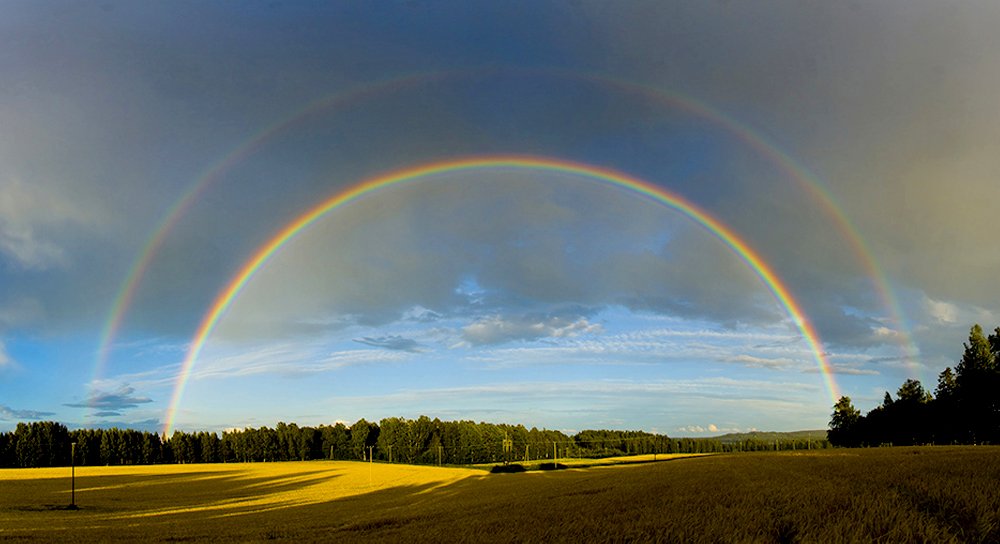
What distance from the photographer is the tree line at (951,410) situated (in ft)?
260

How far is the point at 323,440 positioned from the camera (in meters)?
192

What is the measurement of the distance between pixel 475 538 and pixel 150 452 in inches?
7291

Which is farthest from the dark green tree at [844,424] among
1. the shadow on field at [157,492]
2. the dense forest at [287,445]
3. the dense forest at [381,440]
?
the shadow on field at [157,492]

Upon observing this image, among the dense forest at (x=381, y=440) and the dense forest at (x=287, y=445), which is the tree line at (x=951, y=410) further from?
the dense forest at (x=287, y=445)

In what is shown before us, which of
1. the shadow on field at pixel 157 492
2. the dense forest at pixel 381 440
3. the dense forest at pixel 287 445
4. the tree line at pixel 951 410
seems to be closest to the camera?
the shadow on field at pixel 157 492

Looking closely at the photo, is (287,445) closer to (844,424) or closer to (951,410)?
(844,424)

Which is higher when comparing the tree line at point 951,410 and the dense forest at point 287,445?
the tree line at point 951,410

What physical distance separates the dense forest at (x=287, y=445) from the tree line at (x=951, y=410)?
183ft

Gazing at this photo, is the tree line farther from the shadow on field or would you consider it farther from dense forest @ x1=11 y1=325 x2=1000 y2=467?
the shadow on field

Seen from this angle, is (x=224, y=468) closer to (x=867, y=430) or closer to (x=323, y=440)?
(x=323, y=440)

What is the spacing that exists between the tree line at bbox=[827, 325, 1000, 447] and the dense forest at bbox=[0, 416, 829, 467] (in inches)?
2201

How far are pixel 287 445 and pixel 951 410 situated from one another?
15824 centimetres

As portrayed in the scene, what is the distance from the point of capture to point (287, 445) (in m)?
188

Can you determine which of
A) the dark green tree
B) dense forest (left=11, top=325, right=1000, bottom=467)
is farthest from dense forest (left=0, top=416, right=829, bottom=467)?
the dark green tree
